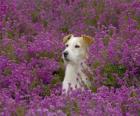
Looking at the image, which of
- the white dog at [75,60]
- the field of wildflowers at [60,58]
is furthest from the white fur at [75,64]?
the field of wildflowers at [60,58]

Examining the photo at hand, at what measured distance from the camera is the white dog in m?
8.19

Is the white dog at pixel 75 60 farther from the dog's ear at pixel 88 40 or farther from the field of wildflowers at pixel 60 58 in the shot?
the field of wildflowers at pixel 60 58

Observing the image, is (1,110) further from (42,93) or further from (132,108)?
(42,93)

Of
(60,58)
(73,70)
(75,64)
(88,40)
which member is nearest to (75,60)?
(75,64)

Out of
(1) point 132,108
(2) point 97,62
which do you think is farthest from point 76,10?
(1) point 132,108

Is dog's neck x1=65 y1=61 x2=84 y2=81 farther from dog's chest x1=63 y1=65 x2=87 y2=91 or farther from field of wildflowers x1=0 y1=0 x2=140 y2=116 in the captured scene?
field of wildflowers x1=0 y1=0 x2=140 y2=116

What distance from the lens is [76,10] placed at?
11.8 meters

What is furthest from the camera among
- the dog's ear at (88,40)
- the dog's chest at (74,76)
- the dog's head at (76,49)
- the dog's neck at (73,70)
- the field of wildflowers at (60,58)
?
the dog's ear at (88,40)

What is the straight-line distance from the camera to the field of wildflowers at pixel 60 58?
586 centimetres

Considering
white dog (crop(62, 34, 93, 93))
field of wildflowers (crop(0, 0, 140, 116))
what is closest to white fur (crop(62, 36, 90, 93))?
white dog (crop(62, 34, 93, 93))

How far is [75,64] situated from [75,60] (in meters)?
0.06

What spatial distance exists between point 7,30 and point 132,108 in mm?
4940

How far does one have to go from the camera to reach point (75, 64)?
8508 millimetres

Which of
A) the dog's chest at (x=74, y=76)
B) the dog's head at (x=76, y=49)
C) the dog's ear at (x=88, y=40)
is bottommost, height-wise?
the dog's chest at (x=74, y=76)
